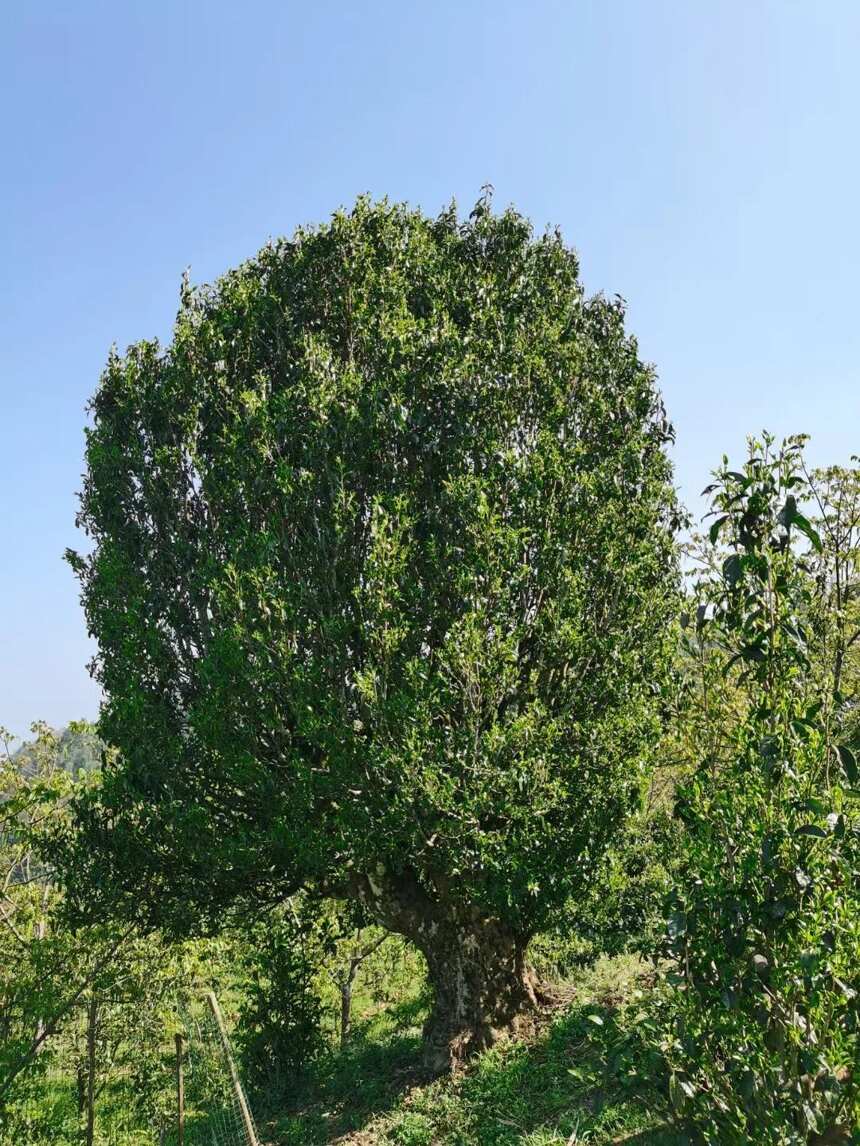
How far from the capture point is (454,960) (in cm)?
1307

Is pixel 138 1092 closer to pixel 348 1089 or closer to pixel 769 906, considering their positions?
pixel 348 1089

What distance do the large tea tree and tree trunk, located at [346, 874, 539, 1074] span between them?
0.05m

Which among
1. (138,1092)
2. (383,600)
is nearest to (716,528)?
(383,600)

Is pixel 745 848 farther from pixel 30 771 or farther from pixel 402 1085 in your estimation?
pixel 30 771

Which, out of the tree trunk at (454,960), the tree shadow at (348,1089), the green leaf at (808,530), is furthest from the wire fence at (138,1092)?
the green leaf at (808,530)

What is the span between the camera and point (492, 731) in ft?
32.9

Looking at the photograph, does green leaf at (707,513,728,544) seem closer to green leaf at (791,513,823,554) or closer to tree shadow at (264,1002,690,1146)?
green leaf at (791,513,823,554)

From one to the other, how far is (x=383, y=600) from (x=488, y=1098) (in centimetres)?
779

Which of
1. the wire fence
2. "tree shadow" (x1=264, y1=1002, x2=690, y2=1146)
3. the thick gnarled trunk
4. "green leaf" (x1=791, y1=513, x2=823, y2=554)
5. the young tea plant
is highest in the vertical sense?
"green leaf" (x1=791, y1=513, x2=823, y2=554)

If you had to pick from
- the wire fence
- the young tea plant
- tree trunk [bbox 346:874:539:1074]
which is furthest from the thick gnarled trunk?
the young tea plant

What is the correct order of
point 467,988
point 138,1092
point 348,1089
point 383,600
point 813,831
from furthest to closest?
point 138,1092 → point 348,1089 → point 467,988 → point 383,600 → point 813,831

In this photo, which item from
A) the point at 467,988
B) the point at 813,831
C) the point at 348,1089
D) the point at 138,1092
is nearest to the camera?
the point at 813,831

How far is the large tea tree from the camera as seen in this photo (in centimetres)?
1038

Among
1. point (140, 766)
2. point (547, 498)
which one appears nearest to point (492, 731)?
point (547, 498)
